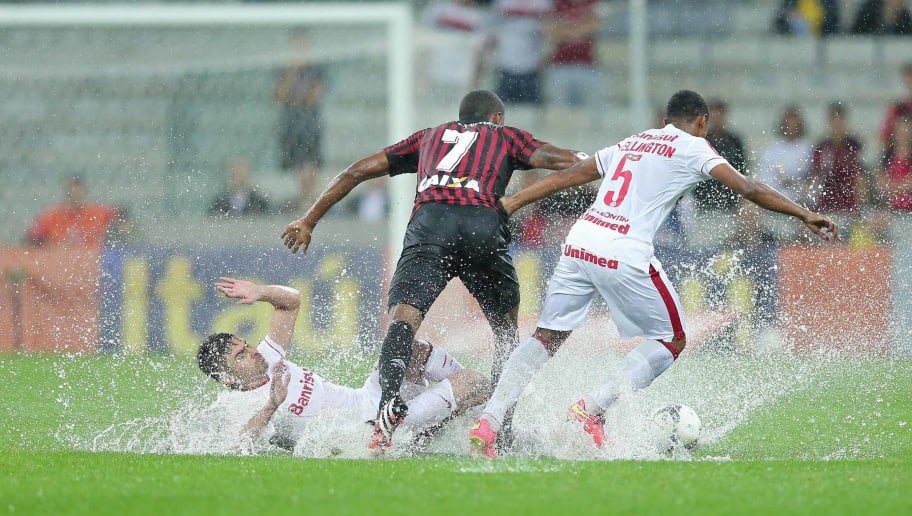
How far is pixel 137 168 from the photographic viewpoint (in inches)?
535

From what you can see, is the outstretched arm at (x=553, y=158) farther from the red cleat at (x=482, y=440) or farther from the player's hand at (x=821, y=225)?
the red cleat at (x=482, y=440)

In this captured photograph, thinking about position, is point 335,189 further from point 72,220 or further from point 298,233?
point 72,220

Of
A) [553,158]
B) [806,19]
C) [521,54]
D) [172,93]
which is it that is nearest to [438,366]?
[553,158]

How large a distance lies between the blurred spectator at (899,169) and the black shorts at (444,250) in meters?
6.80

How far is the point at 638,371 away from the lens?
22.5 feet

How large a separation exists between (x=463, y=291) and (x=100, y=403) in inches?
165

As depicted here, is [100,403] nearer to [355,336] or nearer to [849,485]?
[355,336]

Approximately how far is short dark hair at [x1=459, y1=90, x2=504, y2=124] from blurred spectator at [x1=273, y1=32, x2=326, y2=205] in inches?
247

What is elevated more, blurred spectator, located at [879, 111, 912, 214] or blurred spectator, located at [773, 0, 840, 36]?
blurred spectator, located at [773, 0, 840, 36]

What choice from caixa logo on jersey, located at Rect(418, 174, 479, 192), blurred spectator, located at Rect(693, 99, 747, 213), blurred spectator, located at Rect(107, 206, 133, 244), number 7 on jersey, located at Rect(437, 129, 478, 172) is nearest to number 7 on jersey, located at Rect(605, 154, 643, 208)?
caixa logo on jersey, located at Rect(418, 174, 479, 192)

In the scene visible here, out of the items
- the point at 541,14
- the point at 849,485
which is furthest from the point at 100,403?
the point at 541,14

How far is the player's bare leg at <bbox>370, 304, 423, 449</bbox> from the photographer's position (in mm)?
6473

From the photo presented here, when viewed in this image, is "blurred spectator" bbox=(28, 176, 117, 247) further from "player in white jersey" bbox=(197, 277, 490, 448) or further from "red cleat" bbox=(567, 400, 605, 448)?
"red cleat" bbox=(567, 400, 605, 448)

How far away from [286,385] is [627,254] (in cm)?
202
